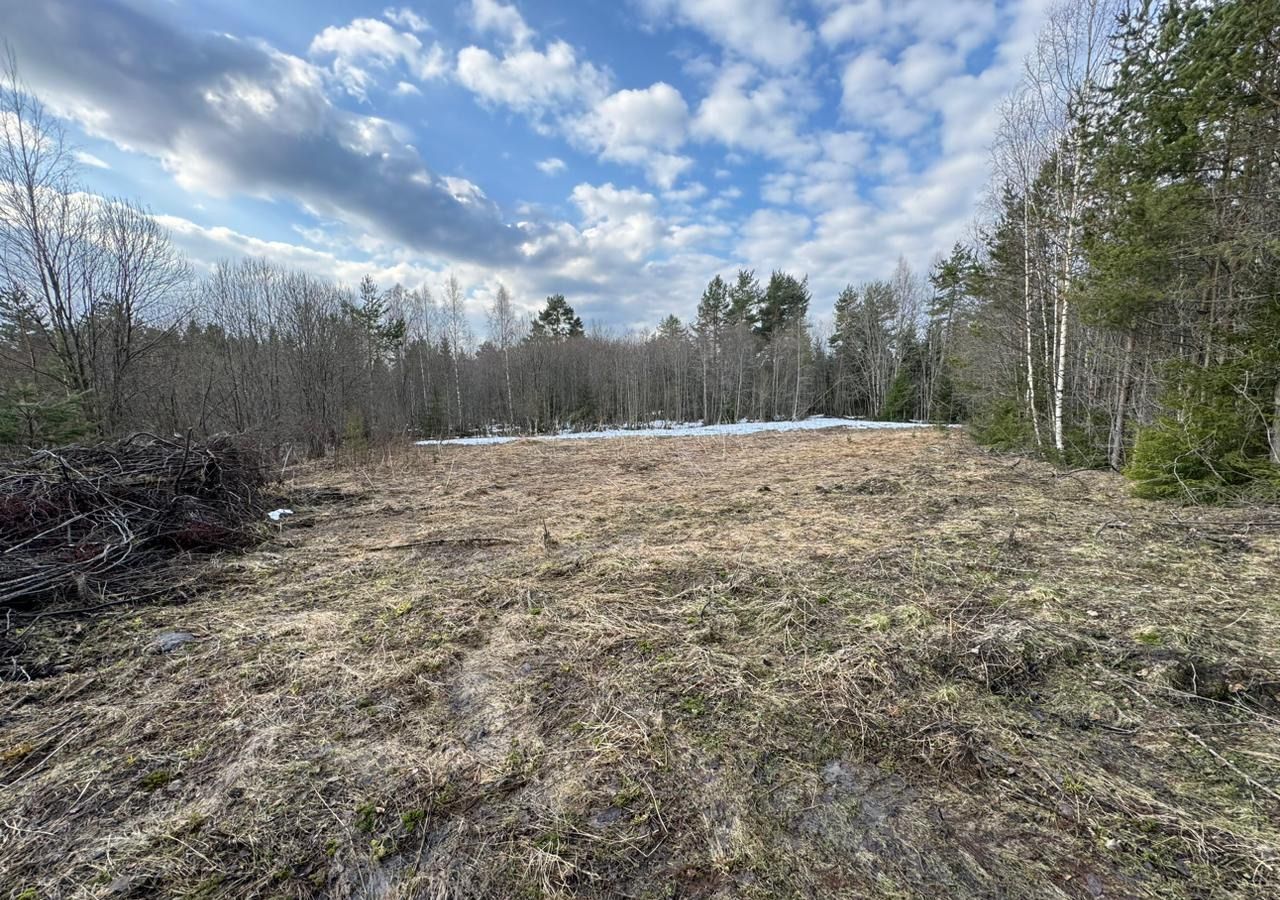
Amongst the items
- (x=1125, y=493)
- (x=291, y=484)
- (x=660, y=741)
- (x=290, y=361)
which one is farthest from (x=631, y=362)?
(x=660, y=741)

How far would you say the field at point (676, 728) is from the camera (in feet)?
4.44

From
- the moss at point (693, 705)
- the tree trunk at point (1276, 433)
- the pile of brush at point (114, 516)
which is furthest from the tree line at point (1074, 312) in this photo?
the moss at point (693, 705)

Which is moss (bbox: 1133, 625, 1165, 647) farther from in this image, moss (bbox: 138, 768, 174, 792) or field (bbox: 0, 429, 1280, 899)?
moss (bbox: 138, 768, 174, 792)

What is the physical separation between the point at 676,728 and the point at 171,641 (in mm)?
2871

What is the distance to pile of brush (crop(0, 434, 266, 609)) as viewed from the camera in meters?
3.10

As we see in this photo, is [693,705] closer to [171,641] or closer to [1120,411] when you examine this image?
[171,641]

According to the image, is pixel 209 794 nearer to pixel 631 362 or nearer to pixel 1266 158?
pixel 1266 158

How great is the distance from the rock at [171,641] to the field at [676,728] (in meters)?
0.10

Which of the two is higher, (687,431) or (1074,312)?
(1074,312)

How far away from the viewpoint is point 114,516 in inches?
152

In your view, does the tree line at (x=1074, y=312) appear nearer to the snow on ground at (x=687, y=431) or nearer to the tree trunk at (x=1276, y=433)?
the tree trunk at (x=1276, y=433)

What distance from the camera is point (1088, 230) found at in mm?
6598

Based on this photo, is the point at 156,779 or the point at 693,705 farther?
the point at 693,705

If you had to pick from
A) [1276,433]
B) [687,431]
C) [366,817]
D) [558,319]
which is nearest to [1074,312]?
[1276,433]
